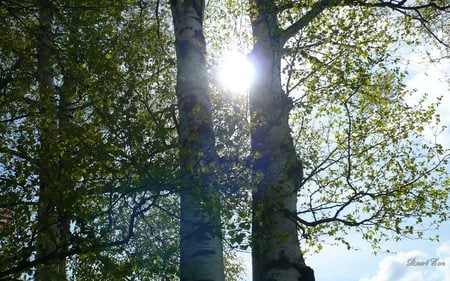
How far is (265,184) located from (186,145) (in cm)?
263

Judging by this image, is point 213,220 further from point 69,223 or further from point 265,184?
point 265,184

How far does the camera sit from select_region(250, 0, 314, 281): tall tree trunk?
722 cm

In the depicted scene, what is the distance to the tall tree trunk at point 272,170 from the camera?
722 cm

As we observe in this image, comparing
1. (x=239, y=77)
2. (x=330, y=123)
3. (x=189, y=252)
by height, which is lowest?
(x=189, y=252)

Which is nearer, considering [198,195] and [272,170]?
[198,195]

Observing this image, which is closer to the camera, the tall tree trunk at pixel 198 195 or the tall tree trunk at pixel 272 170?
the tall tree trunk at pixel 198 195

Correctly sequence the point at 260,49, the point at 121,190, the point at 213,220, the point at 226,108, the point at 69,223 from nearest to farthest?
the point at 121,190 < the point at 213,220 < the point at 69,223 < the point at 226,108 < the point at 260,49

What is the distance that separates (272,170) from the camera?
839 centimetres

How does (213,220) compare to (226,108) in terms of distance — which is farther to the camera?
(226,108)

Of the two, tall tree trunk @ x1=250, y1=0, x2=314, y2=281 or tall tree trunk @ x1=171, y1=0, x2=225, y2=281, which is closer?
tall tree trunk @ x1=171, y1=0, x2=225, y2=281

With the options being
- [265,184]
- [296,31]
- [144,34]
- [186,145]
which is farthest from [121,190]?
[144,34]

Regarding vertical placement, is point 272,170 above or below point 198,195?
above

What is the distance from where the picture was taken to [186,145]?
20.0ft

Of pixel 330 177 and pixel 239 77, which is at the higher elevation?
pixel 239 77
